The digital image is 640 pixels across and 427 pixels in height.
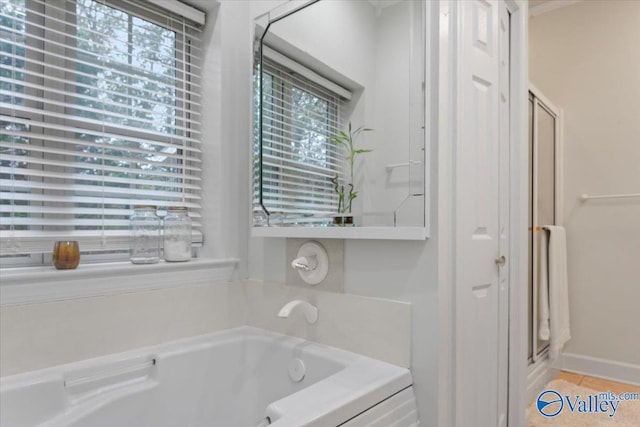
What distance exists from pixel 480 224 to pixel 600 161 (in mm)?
1781

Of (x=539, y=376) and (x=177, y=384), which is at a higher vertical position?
(x=177, y=384)

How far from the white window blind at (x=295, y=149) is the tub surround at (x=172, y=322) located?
0.32 metres

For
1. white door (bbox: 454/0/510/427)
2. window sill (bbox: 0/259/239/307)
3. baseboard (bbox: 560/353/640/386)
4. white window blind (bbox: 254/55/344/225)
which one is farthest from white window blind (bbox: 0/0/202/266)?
baseboard (bbox: 560/353/640/386)

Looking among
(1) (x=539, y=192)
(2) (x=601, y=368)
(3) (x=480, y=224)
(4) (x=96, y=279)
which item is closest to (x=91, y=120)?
(4) (x=96, y=279)

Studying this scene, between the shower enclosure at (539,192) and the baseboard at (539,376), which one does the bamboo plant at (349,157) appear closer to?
the shower enclosure at (539,192)

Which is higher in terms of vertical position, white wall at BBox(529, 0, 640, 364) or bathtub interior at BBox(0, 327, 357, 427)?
white wall at BBox(529, 0, 640, 364)

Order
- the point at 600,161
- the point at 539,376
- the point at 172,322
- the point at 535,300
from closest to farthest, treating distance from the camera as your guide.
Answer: the point at 172,322
the point at 539,376
the point at 535,300
the point at 600,161

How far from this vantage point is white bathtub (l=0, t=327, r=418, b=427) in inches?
39.6

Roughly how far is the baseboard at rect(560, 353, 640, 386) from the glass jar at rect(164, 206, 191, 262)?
262 centimetres

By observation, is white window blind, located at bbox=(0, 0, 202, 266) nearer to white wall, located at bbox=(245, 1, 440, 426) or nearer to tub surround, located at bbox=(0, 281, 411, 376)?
tub surround, located at bbox=(0, 281, 411, 376)

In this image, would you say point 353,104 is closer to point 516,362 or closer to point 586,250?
point 516,362

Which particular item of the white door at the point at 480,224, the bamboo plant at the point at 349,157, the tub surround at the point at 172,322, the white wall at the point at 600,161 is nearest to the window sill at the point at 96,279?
the tub surround at the point at 172,322

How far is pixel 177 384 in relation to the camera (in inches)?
52.8

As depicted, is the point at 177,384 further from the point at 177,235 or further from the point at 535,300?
the point at 535,300
